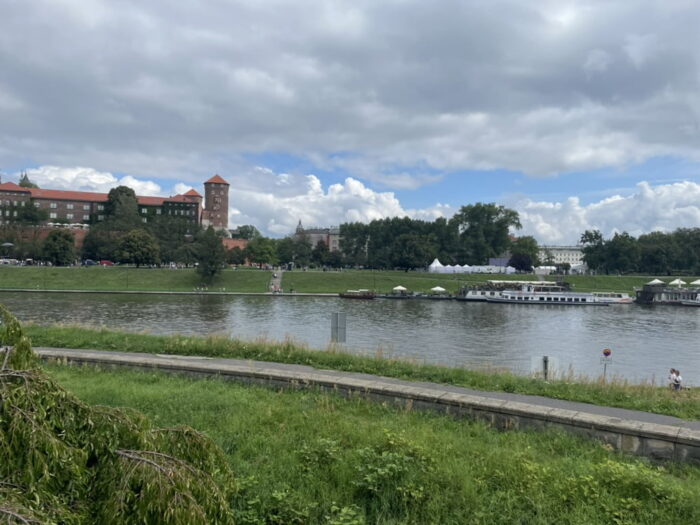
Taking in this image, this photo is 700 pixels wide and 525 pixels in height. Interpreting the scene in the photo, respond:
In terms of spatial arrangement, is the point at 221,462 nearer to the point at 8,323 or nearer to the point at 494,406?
the point at 8,323

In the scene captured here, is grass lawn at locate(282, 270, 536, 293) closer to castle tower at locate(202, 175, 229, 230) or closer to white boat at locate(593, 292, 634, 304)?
white boat at locate(593, 292, 634, 304)

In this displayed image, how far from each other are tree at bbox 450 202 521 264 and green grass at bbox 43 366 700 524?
414 ft

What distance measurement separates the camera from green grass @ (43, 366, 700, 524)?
546cm

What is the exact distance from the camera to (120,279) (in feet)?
278

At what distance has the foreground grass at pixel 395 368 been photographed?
9797mm

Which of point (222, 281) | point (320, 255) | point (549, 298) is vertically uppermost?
point (320, 255)

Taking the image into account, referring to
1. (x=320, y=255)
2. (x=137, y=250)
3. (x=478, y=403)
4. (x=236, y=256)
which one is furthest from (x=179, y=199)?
(x=478, y=403)

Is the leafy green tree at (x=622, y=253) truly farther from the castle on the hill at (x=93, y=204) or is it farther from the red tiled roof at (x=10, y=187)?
the red tiled roof at (x=10, y=187)

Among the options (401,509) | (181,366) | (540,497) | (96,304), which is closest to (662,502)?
(540,497)

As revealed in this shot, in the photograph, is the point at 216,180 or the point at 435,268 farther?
the point at 216,180

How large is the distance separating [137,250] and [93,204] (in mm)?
56468

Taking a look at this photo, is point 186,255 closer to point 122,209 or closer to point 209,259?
point 209,259

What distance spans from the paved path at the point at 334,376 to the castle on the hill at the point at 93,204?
427 ft

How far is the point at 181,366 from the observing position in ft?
39.8
